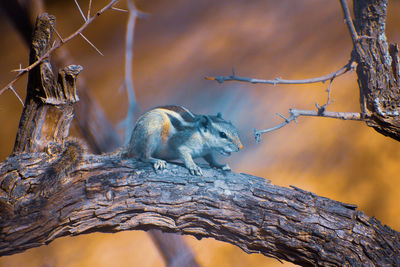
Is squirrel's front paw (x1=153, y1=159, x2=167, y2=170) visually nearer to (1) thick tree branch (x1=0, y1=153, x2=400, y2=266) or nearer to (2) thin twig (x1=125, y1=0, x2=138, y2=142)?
(1) thick tree branch (x1=0, y1=153, x2=400, y2=266)

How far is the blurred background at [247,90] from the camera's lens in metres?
2.06

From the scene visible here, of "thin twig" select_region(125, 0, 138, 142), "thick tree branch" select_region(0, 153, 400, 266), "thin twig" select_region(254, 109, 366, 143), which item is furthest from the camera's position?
"thin twig" select_region(125, 0, 138, 142)

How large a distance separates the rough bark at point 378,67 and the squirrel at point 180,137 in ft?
3.11

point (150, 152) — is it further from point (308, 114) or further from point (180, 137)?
point (308, 114)

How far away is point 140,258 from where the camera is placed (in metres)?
2.18

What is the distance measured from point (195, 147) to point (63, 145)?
76cm

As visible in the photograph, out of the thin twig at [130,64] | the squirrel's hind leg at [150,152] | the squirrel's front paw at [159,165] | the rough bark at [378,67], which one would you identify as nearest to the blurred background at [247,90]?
the thin twig at [130,64]

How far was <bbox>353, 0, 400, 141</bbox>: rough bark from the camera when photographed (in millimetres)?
1878

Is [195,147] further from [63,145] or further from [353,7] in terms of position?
[353,7]

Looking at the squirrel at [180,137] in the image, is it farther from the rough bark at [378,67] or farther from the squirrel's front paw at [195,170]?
the rough bark at [378,67]

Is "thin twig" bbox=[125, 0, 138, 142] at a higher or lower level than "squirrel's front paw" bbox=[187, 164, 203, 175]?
higher

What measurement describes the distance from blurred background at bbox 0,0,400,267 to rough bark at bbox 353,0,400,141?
20cm

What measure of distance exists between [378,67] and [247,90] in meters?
0.85

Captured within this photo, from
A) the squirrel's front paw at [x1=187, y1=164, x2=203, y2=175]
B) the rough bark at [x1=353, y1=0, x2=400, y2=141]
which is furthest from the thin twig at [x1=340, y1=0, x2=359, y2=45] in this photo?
the squirrel's front paw at [x1=187, y1=164, x2=203, y2=175]
